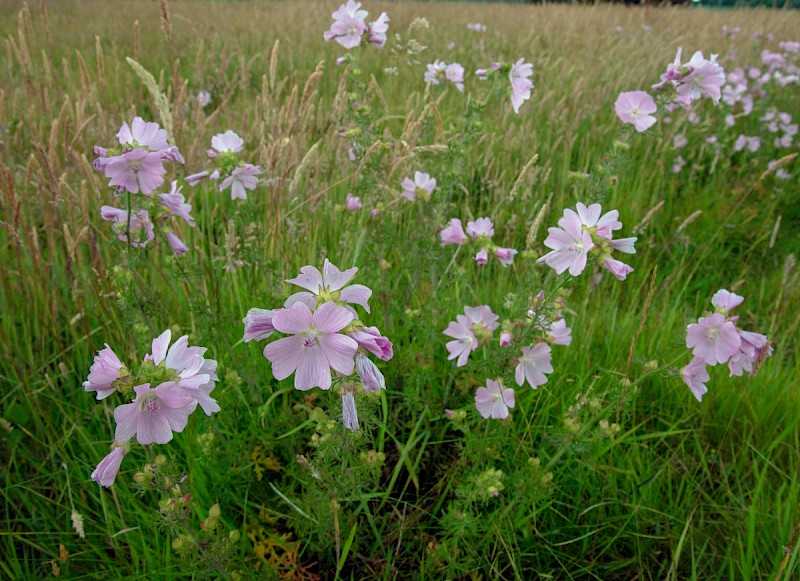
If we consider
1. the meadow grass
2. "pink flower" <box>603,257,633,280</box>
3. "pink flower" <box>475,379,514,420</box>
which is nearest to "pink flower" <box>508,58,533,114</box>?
the meadow grass

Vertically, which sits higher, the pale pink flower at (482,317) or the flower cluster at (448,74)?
the flower cluster at (448,74)

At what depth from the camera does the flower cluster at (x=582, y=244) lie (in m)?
1.27

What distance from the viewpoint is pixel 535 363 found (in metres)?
1.66

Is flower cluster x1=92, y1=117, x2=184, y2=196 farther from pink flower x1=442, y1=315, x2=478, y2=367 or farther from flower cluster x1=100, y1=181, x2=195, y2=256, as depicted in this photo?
pink flower x1=442, y1=315, x2=478, y2=367

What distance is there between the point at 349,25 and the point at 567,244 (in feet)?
4.82

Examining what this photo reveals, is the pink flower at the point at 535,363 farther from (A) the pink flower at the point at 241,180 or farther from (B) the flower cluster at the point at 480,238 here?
(A) the pink flower at the point at 241,180

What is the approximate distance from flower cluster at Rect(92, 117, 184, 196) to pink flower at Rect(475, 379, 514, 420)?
105 cm

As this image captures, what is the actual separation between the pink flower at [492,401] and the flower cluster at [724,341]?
53 centimetres

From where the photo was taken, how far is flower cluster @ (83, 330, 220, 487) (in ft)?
3.01

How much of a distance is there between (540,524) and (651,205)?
233 centimetres

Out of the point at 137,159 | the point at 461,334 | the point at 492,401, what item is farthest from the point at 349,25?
the point at 492,401

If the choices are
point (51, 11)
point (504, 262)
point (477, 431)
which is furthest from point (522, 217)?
point (51, 11)

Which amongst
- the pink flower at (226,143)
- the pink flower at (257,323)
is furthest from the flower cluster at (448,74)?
the pink flower at (257,323)

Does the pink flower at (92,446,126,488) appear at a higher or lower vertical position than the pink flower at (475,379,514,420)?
higher
